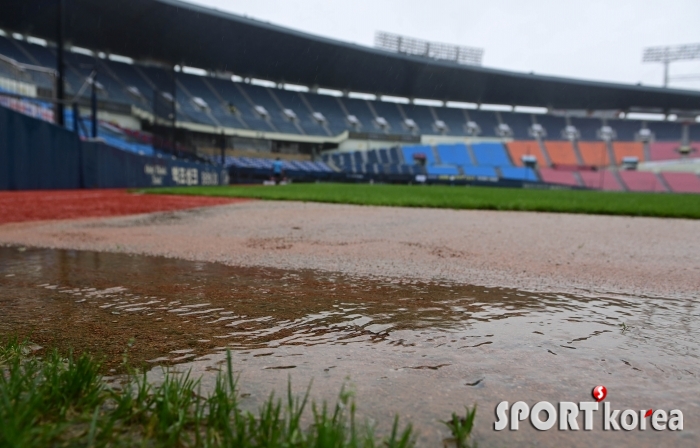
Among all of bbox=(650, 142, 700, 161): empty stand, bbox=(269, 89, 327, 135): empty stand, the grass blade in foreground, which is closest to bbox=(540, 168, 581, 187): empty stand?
bbox=(650, 142, 700, 161): empty stand

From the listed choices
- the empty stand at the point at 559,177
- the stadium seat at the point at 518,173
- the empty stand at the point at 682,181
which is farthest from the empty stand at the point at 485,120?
the empty stand at the point at 682,181

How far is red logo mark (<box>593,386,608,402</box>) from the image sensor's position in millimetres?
1115

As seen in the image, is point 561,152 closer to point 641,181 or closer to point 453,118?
point 641,181

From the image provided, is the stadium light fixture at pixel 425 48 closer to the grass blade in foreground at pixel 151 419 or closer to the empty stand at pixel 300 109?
the empty stand at pixel 300 109

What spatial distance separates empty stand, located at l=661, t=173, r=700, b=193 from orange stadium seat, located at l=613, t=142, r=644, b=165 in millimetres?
4092

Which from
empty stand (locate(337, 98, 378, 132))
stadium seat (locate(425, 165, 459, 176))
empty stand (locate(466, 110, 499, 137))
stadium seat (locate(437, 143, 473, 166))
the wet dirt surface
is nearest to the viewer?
the wet dirt surface

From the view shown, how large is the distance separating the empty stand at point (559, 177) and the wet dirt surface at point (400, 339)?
41.4 metres

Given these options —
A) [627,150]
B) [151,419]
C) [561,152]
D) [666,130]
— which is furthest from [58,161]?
[666,130]

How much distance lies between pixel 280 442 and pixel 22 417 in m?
0.43

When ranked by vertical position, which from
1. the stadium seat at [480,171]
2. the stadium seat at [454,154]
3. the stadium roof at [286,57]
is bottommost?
the stadium seat at [480,171]

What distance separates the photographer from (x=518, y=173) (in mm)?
42000

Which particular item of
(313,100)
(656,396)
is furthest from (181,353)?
(313,100)

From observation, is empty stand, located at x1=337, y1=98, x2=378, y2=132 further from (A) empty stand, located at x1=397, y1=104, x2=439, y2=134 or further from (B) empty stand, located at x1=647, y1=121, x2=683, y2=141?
(B) empty stand, located at x1=647, y1=121, x2=683, y2=141

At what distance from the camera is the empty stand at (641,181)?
137 ft
